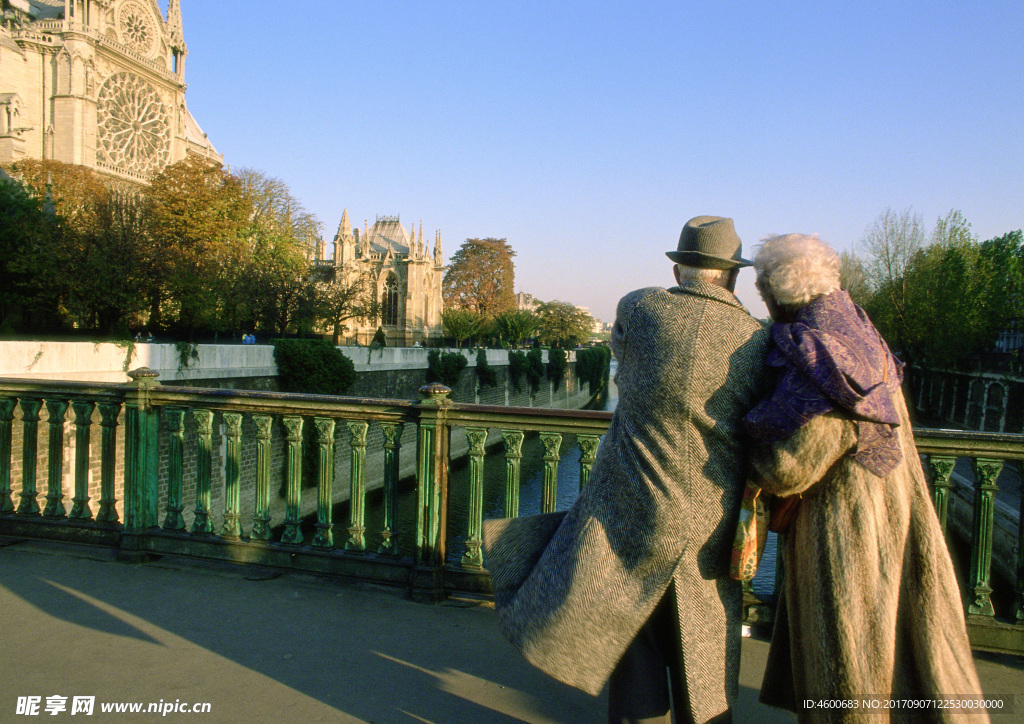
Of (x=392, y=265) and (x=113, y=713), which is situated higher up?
(x=392, y=265)

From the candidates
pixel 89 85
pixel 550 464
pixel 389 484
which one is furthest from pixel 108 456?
pixel 89 85

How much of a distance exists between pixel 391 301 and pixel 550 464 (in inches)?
2581

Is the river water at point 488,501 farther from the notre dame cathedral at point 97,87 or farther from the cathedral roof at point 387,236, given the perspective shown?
the cathedral roof at point 387,236

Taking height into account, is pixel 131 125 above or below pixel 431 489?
above

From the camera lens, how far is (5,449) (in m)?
4.81

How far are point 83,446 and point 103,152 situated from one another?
44597mm

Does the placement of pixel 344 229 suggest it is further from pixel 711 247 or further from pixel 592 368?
pixel 711 247

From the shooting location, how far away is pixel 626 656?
7.03 feet

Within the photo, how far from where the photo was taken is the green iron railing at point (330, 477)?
3312 mm

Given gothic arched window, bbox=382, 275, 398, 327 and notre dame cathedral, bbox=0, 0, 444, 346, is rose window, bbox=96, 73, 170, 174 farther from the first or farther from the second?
gothic arched window, bbox=382, 275, 398, 327

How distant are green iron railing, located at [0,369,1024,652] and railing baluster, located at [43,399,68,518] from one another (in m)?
0.01

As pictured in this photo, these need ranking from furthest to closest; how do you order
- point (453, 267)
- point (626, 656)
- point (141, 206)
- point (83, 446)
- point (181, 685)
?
point (453, 267), point (141, 206), point (83, 446), point (181, 685), point (626, 656)

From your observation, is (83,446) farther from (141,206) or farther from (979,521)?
(141,206)

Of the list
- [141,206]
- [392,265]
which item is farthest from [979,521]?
[392,265]
